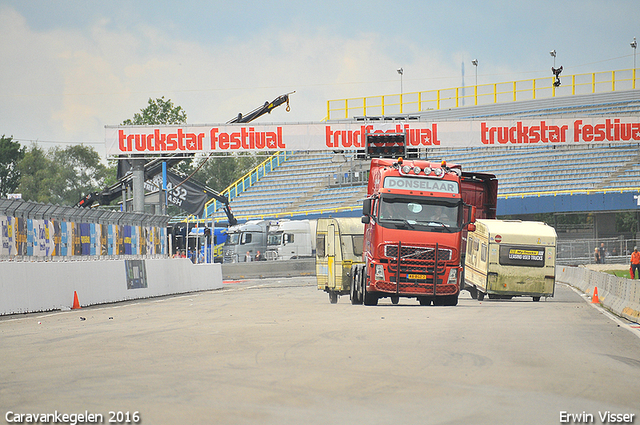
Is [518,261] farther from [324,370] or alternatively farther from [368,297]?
[324,370]

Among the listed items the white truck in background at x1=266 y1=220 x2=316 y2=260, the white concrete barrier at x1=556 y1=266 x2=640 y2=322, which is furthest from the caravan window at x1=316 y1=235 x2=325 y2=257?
the white truck in background at x1=266 y1=220 x2=316 y2=260

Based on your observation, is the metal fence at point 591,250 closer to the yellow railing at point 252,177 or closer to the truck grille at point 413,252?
the yellow railing at point 252,177

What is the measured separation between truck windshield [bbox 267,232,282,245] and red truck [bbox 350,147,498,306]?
3357 centimetres

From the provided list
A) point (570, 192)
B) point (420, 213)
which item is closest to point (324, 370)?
point (420, 213)

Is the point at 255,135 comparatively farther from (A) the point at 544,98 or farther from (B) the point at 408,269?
(A) the point at 544,98

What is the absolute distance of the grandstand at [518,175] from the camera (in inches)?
2132

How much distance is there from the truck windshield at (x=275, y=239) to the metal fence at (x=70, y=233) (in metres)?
24.8

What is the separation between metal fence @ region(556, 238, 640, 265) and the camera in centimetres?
5175

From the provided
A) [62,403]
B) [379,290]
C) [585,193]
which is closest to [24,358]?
[62,403]

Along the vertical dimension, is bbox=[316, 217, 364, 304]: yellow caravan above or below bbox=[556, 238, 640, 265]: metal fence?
above

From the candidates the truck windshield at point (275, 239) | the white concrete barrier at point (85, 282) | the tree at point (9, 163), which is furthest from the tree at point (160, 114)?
the white concrete barrier at point (85, 282)

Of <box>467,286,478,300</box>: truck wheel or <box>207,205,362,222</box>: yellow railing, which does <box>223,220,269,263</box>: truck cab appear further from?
<box>467,286,478,300</box>: truck wheel

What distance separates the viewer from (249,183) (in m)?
Answer: 69.1

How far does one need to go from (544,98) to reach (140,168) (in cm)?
3706
